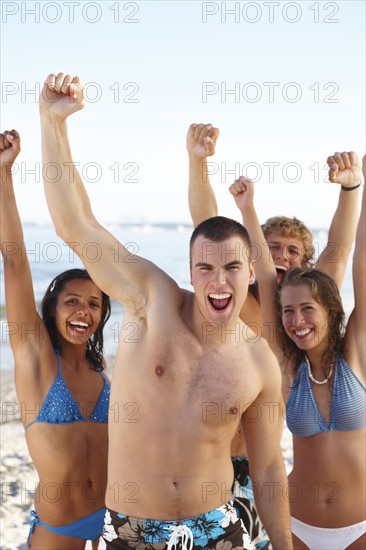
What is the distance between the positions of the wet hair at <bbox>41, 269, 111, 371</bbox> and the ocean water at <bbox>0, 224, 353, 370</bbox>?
118 centimetres

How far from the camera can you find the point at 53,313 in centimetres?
405

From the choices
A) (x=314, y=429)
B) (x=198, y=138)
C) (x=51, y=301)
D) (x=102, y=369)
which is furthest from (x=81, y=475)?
(x=198, y=138)

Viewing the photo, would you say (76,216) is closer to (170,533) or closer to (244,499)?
(170,533)

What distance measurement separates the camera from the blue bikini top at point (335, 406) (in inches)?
150

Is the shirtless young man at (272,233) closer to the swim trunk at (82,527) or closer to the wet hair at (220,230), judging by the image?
the swim trunk at (82,527)

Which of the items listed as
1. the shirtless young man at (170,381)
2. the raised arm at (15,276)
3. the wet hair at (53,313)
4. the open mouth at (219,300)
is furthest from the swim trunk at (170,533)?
the wet hair at (53,313)

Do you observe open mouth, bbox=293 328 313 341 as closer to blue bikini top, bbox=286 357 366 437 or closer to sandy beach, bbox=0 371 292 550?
blue bikini top, bbox=286 357 366 437

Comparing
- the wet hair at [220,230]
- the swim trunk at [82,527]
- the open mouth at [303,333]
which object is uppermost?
the wet hair at [220,230]

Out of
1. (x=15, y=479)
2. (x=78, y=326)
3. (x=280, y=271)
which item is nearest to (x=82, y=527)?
(x=78, y=326)

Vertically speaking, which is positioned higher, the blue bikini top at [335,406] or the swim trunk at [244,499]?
the blue bikini top at [335,406]

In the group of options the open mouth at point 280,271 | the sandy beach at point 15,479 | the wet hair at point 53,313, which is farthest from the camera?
the sandy beach at point 15,479

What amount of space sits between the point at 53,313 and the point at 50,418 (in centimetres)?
59

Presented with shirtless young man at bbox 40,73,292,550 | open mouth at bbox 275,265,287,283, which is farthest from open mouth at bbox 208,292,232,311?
open mouth at bbox 275,265,287,283

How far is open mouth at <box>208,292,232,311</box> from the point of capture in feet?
9.92
